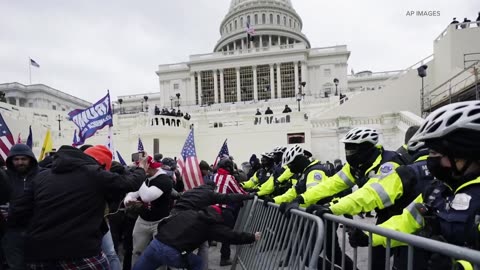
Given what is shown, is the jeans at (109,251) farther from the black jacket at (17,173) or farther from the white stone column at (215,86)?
the white stone column at (215,86)

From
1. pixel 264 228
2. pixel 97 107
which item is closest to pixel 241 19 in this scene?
pixel 97 107

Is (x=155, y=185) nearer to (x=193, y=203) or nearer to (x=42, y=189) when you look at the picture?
(x=193, y=203)

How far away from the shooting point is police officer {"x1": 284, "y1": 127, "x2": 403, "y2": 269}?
3338 mm

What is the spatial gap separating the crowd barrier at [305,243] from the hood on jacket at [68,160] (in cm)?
188

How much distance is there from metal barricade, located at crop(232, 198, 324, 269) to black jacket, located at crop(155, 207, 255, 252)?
10.7 inches

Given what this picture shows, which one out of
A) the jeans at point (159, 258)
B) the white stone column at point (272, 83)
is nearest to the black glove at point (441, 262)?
A: the jeans at point (159, 258)

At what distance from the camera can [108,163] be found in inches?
144

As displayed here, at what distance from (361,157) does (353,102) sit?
26.3 m

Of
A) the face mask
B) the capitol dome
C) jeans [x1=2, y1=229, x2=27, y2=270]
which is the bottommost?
jeans [x1=2, y1=229, x2=27, y2=270]

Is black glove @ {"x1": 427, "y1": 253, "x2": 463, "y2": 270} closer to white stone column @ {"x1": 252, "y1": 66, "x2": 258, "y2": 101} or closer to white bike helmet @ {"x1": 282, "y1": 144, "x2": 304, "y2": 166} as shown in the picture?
white bike helmet @ {"x1": 282, "y1": 144, "x2": 304, "y2": 166}

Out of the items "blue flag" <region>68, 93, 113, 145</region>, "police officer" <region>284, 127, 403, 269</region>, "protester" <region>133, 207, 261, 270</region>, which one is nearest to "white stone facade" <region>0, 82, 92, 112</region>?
"blue flag" <region>68, 93, 113, 145</region>

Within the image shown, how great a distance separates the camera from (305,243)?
3.18 meters

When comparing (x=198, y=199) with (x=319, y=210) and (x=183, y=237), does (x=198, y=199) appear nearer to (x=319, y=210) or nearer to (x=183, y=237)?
(x=183, y=237)

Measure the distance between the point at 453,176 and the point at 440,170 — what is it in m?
0.07
